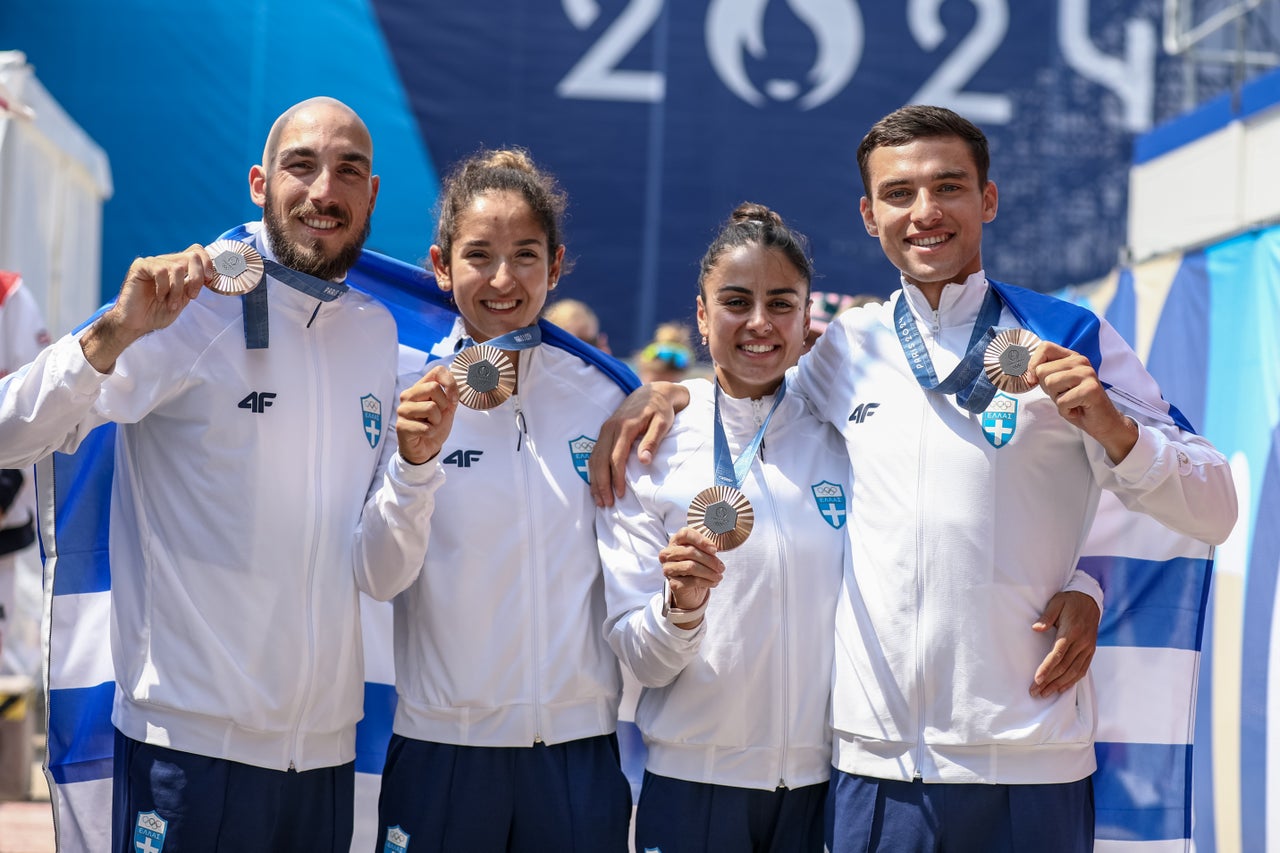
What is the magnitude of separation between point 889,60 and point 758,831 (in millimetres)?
9279

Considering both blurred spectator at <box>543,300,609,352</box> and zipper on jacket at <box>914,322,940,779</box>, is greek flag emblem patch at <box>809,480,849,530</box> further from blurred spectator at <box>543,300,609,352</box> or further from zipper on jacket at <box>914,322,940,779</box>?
blurred spectator at <box>543,300,609,352</box>

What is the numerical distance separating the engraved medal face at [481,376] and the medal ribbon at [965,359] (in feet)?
3.05

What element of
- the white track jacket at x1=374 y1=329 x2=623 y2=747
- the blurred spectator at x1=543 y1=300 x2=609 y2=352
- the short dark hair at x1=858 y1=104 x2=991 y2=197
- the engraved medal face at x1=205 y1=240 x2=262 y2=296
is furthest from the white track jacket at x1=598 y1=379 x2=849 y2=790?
the blurred spectator at x1=543 y1=300 x2=609 y2=352

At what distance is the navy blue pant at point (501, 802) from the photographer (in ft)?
9.77

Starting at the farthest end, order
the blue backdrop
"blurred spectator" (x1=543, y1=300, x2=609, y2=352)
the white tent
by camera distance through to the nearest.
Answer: the blue backdrop < "blurred spectator" (x1=543, y1=300, x2=609, y2=352) < the white tent

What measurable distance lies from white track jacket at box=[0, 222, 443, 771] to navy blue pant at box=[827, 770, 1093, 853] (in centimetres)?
118

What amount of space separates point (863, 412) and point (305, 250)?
4.60 feet

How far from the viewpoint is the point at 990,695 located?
2.75 meters

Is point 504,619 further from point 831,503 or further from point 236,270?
point 236,270

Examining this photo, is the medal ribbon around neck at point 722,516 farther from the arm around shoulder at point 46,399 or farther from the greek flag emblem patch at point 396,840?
the arm around shoulder at point 46,399

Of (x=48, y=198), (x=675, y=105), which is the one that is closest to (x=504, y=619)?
(x=48, y=198)

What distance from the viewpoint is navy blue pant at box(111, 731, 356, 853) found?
290 centimetres

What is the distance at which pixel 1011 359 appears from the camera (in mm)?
2592

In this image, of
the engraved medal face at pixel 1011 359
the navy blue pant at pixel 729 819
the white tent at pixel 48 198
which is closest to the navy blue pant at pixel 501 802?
the navy blue pant at pixel 729 819
